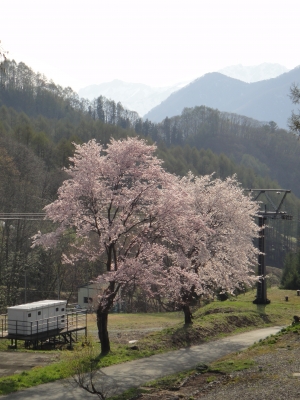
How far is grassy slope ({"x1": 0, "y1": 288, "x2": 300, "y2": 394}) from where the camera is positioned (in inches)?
746

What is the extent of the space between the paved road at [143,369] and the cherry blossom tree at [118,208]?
245 centimetres

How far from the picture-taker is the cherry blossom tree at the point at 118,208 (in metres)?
22.3

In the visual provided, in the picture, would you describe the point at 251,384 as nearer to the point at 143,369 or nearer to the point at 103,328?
the point at 143,369

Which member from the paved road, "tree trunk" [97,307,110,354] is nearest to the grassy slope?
"tree trunk" [97,307,110,354]

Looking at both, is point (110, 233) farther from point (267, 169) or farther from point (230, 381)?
point (267, 169)

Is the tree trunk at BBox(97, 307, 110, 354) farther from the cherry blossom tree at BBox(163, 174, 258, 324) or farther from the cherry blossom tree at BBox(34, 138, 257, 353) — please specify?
the cherry blossom tree at BBox(163, 174, 258, 324)

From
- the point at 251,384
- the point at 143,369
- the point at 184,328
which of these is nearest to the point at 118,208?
the point at 143,369

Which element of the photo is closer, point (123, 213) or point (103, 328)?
point (103, 328)

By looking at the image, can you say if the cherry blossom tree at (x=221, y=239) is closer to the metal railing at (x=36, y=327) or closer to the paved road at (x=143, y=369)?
the paved road at (x=143, y=369)

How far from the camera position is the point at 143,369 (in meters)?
20.3

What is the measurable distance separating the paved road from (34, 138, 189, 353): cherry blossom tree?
245 centimetres

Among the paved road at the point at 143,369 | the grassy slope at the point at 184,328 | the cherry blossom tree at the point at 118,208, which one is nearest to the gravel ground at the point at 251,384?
the paved road at the point at 143,369

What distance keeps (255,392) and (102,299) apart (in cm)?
813

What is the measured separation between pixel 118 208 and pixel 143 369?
6.57m
